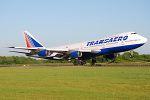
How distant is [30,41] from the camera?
5931cm

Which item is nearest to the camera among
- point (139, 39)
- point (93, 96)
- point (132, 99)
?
point (132, 99)

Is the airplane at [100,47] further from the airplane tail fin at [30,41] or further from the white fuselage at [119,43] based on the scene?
the airplane tail fin at [30,41]

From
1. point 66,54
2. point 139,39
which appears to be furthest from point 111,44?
point 66,54

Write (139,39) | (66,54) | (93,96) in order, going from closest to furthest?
(93,96) → (139,39) → (66,54)

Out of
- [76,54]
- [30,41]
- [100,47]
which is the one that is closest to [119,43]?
[100,47]

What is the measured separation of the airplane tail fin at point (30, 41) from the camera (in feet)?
194

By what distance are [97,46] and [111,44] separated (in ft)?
11.2

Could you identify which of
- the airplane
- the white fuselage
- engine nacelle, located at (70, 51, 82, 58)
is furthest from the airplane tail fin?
the white fuselage

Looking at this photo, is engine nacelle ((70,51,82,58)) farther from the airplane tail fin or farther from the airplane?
the airplane tail fin

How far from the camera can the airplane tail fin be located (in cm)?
5906

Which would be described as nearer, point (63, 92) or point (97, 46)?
point (63, 92)

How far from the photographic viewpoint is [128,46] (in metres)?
44.1

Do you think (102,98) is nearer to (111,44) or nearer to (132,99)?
(132,99)

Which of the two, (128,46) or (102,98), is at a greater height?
(128,46)
